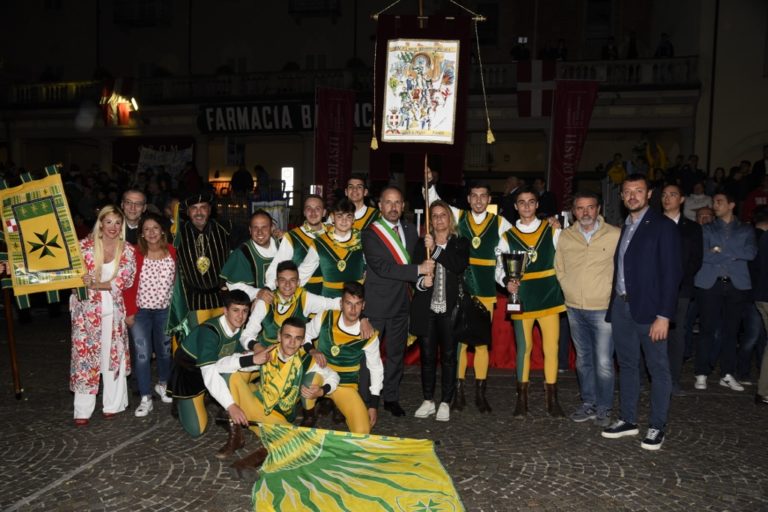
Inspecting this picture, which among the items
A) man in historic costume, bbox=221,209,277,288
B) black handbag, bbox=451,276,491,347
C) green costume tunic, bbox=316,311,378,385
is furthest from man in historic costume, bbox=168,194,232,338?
black handbag, bbox=451,276,491,347

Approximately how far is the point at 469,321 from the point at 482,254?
70 centimetres

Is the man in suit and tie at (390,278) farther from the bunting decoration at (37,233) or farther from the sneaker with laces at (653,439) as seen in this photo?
the bunting decoration at (37,233)

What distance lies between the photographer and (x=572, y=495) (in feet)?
14.4

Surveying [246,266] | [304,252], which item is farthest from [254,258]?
[304,252]

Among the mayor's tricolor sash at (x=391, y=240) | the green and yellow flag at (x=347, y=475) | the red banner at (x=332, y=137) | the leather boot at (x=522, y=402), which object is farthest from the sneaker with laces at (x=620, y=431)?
the red banner at (x=332, y=137)

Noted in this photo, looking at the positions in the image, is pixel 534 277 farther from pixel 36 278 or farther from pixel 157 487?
pixel 36 278

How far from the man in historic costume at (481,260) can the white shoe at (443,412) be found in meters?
0.29

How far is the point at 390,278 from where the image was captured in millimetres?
5793

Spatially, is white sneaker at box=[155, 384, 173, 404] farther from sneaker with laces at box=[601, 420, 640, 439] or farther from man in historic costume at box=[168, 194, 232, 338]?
sneaker with laces at box=[601, 420, 640, 439]

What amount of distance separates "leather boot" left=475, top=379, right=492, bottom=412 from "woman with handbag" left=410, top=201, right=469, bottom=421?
0.34 m

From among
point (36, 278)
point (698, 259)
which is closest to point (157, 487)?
point (36, 278)

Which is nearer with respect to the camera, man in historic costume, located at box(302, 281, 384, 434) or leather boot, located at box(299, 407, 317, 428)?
man in historic costume, located at box(302, 281, 384, 434)

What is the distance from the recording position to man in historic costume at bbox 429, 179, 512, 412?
6.18 metres

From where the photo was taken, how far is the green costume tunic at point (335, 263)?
6.10 m
